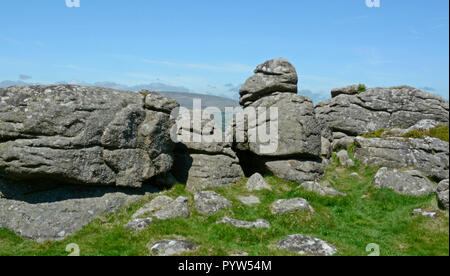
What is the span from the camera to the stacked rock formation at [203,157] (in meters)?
25.2

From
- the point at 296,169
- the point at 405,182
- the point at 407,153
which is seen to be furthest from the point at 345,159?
the point at 405,182

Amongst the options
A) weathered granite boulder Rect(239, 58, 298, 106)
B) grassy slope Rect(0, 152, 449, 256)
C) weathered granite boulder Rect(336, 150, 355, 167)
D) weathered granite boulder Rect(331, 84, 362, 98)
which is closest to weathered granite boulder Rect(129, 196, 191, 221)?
grassy slope Rect(0, 152, 449, 256)

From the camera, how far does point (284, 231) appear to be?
55.7ft

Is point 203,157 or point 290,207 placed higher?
point 203,157

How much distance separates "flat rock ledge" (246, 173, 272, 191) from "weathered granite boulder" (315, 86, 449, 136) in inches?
689

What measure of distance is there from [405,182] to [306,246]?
11440 millimetres

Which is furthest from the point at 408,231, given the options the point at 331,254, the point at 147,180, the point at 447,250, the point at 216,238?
the point at 147,180

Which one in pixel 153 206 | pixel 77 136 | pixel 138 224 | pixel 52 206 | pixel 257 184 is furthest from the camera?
pixel 257 184

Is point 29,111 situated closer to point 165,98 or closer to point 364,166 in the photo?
point 165,98

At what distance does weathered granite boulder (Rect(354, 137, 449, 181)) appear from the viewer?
25231 millimetres

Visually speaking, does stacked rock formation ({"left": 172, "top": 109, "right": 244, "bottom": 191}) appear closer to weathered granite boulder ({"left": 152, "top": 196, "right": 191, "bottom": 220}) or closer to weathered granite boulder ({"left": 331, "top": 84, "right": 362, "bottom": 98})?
weathered granite boulder ({"left": 152, "top": 196, "right": 191, "bottom": 220})

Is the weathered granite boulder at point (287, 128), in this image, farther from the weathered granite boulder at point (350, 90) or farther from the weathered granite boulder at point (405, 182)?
the weathered granite boulder at point (350, 90)

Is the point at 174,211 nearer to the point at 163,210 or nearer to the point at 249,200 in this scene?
the point at 163,210

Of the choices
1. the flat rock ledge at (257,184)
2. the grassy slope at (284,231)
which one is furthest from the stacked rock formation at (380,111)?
the grassy slope at (284,231)
